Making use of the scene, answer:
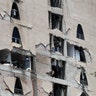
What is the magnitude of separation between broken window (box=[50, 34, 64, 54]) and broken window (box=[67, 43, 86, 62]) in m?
0.55

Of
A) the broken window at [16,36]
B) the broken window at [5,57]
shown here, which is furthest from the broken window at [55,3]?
the broken window at [5,57]

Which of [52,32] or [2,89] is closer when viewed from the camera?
[2,89]

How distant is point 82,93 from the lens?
38625 mm

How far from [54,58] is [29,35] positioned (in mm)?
2120

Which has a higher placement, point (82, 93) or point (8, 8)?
point (8, 8)

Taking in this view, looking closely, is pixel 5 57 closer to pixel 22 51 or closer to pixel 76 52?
pixel 22 51

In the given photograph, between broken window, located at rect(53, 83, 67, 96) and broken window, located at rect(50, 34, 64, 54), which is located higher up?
broken window, located at rect(50, 34, 64, 54)

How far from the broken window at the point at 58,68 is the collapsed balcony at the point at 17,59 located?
1.67 m

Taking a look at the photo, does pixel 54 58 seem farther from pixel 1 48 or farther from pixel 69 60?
pixel 1 48

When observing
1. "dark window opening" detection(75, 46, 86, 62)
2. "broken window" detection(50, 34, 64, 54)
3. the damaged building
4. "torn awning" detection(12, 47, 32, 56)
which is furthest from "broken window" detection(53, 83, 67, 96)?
"torn awning" detection(12, 47, 32, 56)

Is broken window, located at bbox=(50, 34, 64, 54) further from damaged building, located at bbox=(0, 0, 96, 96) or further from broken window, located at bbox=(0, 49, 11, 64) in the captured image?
broken window, located at bbox=(0, 49, 11, 64)

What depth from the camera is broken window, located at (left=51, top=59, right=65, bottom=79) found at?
124ft

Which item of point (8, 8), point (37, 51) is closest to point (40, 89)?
point (37, 51)

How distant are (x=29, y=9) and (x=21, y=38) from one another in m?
1.54
